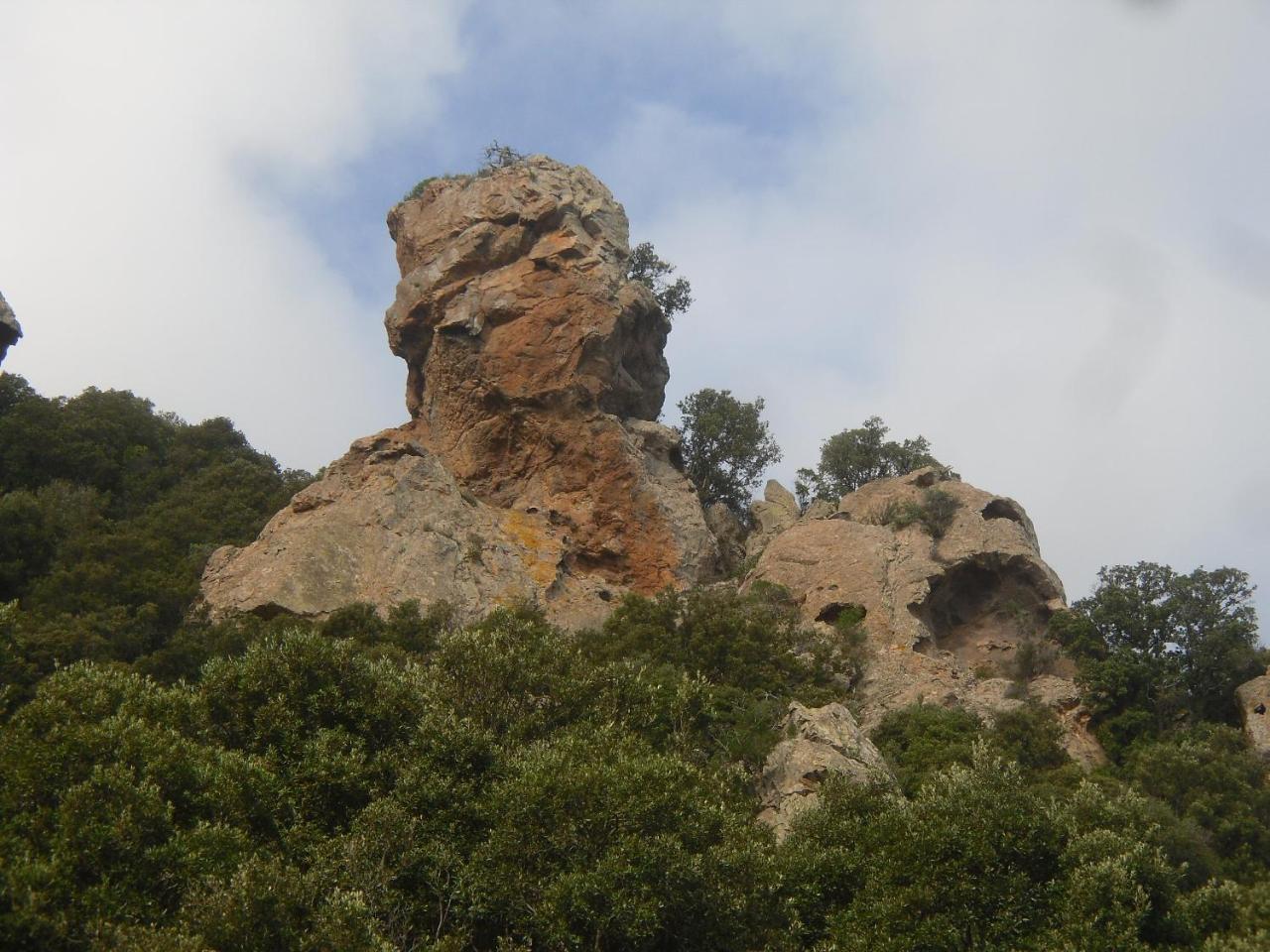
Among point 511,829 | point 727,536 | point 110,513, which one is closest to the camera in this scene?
point 511,829

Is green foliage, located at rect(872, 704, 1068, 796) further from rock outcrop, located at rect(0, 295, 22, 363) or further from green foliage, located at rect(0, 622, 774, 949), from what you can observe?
rock outcrop, located at rect(0, 295, 22, 363)

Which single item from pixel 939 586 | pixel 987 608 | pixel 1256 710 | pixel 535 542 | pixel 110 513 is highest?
pixel 987 608

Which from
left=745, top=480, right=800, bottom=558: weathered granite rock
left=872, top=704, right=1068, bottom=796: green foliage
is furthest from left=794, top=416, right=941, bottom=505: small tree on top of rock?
left=872, top=704, right=1068, bottom=796: green foliage

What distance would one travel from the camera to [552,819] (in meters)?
21.5

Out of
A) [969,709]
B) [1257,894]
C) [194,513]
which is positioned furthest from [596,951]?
[194,513]

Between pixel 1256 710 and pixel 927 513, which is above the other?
pixel 927 513

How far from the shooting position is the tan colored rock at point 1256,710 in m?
39.9

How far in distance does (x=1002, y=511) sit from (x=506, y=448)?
2149 cm

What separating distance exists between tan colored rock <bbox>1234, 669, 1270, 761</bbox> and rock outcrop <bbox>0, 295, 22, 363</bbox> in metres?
42.9

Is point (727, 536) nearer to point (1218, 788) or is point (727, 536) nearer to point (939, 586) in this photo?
point (939, 586)

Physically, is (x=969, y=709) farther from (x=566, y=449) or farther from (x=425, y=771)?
(x=425, y=771)

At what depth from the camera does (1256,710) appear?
41.5 meters

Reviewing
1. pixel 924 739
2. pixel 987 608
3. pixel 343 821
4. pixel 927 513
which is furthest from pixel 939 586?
pixel 343 821

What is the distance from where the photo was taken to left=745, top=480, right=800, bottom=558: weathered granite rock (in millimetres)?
56406
